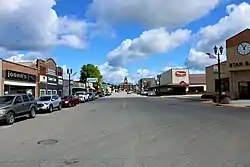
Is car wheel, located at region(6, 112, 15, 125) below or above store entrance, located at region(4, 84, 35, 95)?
below

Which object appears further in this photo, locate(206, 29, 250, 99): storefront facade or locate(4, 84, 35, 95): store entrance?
locate(206, 29, 250, 99): storefront facade

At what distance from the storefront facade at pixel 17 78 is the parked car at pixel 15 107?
665 inches

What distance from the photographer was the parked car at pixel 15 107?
1855 centimetres

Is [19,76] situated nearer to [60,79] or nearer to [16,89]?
[16,89]

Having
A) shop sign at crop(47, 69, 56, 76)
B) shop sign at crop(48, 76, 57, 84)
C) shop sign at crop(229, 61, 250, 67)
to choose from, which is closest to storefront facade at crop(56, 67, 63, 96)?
shop sign at crop(48, 76, 57, 84)

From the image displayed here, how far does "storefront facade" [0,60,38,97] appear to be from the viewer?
38.7 metres

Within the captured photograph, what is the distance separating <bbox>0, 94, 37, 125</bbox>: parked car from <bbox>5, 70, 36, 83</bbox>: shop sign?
1811cm

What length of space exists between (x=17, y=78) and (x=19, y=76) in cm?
71

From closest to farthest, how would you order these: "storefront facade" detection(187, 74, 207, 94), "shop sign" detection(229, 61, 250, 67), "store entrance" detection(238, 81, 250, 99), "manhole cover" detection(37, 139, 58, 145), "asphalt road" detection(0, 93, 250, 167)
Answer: "asphalt road" detection(0, 93, 250, 167)
"manhole cover" detection(37, 139, 58, 145)
"shop sign" detection(229, 61, 250, 67)
"store entrance" detection(238, 81, 250, 99)
"storefront facade" detection(187, 74, 207, 94)

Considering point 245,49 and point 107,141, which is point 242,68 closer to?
point 245,49

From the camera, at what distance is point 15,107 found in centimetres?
1989

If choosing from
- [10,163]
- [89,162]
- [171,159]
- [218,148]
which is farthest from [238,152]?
[10,163]

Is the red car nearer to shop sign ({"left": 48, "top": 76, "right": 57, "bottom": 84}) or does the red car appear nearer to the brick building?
the brick building

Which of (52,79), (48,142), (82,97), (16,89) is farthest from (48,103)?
(52,79)
